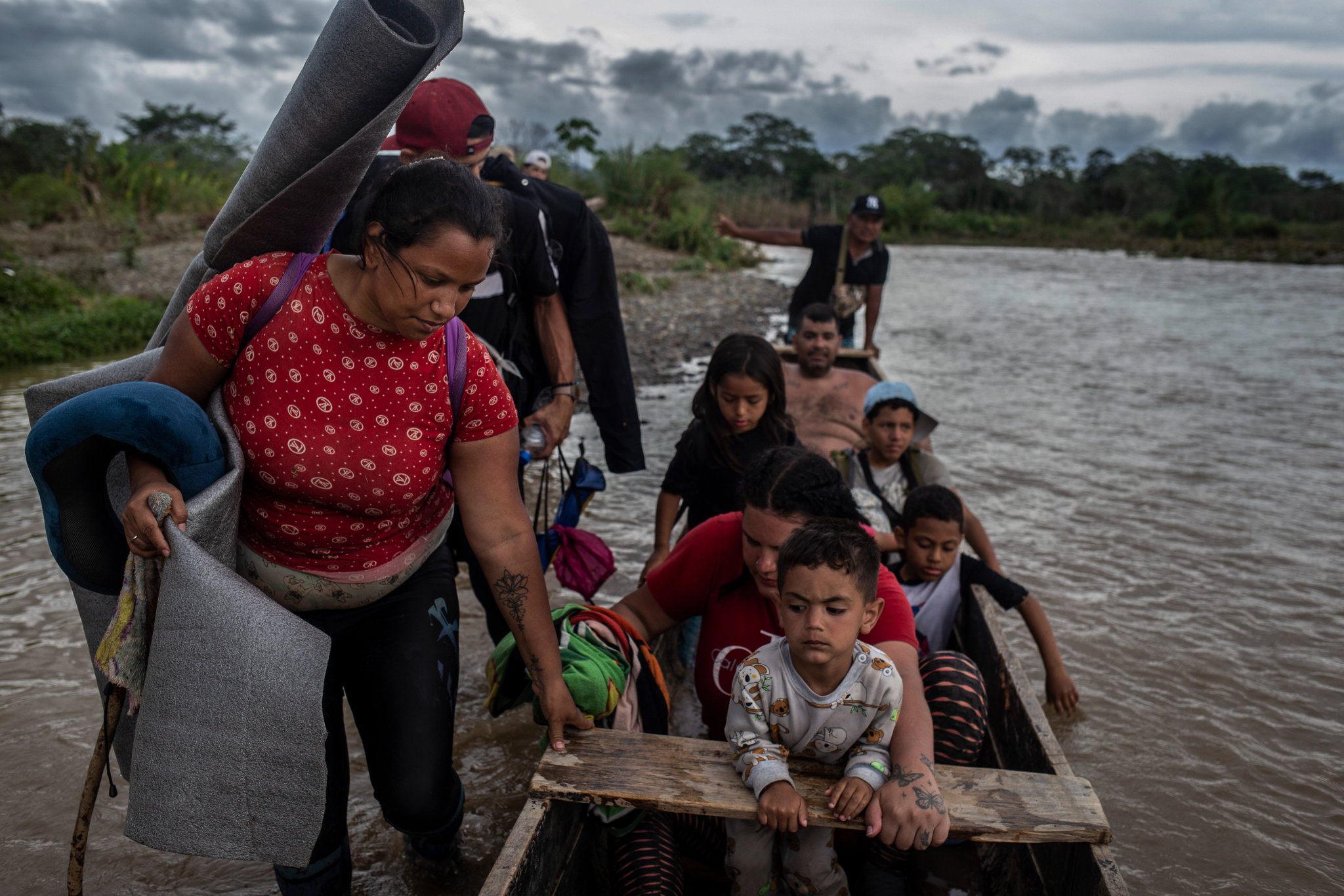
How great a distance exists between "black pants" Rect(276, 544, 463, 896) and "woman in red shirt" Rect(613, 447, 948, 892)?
1.68 ft

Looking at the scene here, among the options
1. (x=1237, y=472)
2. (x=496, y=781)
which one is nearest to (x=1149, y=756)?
(x=496, y=781)

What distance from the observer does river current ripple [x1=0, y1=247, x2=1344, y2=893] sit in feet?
9.59

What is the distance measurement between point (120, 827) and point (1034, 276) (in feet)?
89.3

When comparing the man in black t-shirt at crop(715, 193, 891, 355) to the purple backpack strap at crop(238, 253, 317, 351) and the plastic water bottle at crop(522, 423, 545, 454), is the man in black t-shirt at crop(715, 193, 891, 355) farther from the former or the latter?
the purple backpack strap at crop(238, 253, 317, 351)

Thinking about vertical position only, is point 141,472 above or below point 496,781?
above

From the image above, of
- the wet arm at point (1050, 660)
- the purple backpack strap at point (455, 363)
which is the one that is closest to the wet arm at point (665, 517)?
the wet arm at point (1050, 660)

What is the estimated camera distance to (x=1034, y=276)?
2644cm

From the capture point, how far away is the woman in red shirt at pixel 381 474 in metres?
1.67

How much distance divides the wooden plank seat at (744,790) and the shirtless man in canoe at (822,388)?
246cm

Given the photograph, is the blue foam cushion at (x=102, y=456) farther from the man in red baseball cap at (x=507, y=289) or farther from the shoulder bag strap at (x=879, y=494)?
the shoulder bag strap at (x=879, y=494)

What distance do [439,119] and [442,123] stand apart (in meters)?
0.01

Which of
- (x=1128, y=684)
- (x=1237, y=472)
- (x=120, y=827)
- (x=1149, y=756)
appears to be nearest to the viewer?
(x=120, y=827)

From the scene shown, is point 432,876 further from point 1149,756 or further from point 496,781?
point 1149,756

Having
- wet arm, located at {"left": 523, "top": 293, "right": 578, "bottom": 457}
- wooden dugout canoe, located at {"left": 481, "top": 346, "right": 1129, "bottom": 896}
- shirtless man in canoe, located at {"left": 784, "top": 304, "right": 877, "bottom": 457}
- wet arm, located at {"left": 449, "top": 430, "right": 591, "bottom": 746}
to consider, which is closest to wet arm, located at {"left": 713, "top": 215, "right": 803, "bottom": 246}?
shirtless man in canoe, located at {"left": 784, "top": 304, "right": 877, "bottom": 457}
